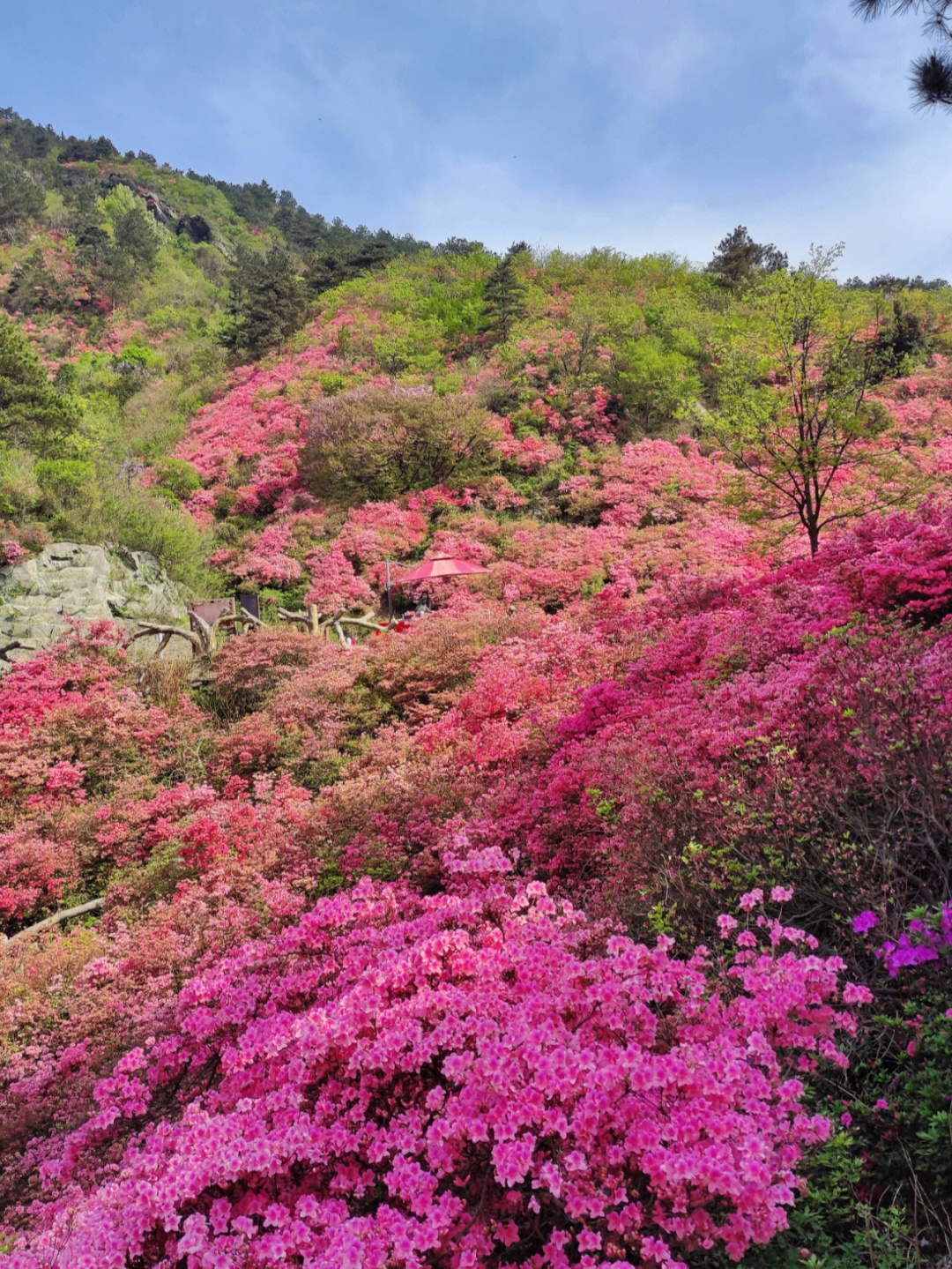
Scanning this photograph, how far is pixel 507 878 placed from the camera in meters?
4.14

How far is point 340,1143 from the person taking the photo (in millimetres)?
2109

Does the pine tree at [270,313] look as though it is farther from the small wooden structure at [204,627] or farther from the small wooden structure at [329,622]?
the small wooden structure at [329,622]

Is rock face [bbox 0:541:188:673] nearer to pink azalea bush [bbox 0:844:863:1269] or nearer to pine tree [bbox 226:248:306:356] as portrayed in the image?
pink azalea bush [bbox 0:844:863:1269]

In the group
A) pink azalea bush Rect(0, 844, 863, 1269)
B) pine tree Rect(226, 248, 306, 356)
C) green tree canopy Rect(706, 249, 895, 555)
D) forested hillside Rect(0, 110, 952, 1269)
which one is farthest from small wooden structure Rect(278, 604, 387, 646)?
pine tree Rect(226, 248, 306, 356)

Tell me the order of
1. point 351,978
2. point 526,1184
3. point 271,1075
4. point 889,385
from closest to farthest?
point 526,1184
point 271,1075
point 351,978
point 889,385

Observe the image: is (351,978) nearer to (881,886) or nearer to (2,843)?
(881,886)

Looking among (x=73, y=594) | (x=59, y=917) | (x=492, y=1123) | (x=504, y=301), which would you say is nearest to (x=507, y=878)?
(x=492, y=1123)

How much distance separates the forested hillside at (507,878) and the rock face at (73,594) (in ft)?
2.30

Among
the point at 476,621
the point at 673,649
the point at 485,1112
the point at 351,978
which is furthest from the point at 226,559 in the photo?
the point at 485,1112

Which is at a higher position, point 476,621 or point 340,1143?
point 476,621

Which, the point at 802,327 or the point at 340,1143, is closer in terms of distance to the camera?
the point at 340,1143

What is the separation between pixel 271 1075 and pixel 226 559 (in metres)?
15.5

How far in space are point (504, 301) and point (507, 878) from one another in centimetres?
2727

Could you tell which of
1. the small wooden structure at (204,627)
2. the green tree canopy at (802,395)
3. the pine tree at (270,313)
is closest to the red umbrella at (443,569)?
the small wooden structure at (204,627)
